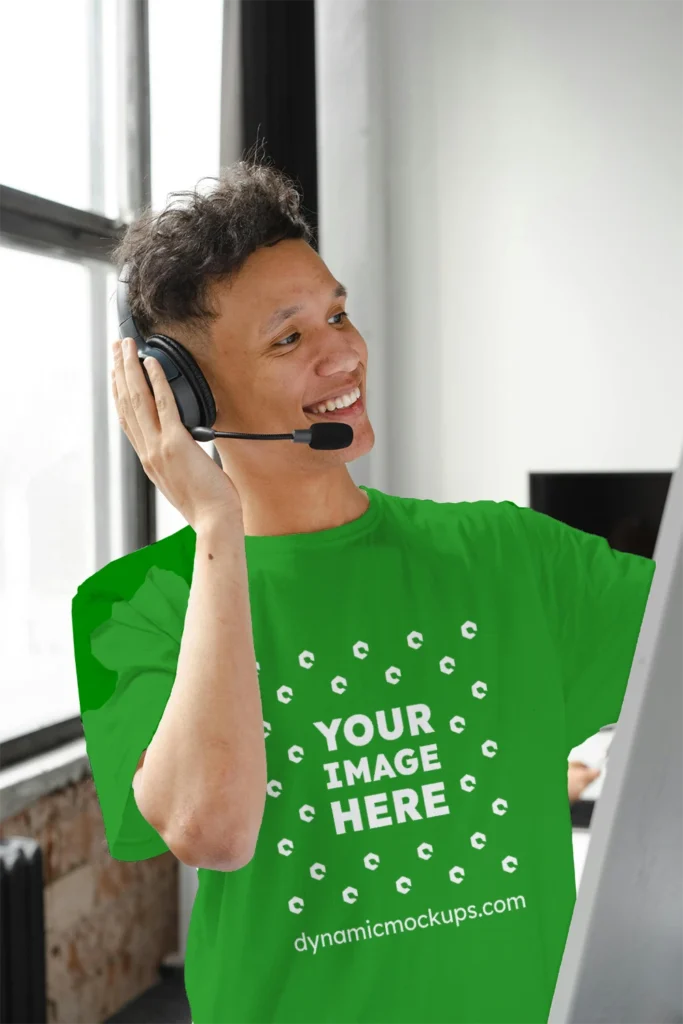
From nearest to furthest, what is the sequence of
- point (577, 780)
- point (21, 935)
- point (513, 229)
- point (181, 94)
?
point (577, 780) < point (21, 935) < point (181, 94) < point (513, 229)

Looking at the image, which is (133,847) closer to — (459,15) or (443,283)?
(443,283)

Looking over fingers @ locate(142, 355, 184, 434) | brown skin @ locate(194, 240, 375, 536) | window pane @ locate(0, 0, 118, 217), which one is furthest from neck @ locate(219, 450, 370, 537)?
window pane @ locate(0, 0, 118, 217)

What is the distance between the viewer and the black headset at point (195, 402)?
937 millimetres

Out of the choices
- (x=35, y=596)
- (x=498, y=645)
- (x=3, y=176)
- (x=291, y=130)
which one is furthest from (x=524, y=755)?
(x=291, y=130)

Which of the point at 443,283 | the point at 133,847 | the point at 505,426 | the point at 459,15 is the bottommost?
the point at 133,847

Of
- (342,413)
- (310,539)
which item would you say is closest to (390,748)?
(310,539)

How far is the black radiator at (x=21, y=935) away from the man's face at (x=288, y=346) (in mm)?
1224

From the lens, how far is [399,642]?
3.11 feet

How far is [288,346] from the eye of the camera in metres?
0.99

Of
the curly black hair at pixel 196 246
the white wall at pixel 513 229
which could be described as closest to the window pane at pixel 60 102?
the white wall at pixel 513 229

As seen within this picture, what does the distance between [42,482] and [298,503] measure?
1427mm

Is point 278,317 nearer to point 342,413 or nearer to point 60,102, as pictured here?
point 342,413

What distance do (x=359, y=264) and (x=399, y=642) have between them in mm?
1975

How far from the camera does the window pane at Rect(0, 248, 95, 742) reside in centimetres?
218
